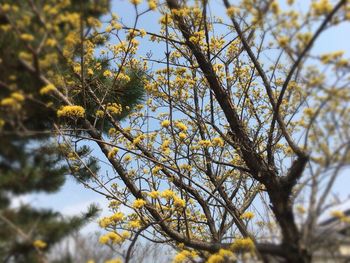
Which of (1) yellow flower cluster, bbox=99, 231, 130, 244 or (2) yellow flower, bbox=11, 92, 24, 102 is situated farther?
(1) yellow flower cluster, bbox=99, 231, 130, 244

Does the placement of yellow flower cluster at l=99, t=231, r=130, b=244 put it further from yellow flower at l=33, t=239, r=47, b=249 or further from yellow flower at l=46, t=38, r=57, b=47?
yellow flower at l=46, t=38, r=57, b=47

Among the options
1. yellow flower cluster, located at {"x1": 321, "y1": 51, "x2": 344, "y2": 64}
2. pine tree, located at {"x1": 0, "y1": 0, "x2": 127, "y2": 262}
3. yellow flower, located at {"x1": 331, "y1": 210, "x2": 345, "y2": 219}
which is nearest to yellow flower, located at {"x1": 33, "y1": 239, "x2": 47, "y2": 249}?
pine tree, located at {"x1": 0, "y1": 0, "x2": 127, "y2": 262}

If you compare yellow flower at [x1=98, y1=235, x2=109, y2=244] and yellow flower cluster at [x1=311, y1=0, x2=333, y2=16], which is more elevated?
yellow flower cluster at [x1=311, y1=0, x2=333, y2=16]

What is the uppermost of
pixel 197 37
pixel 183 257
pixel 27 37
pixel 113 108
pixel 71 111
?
pixel 197 37

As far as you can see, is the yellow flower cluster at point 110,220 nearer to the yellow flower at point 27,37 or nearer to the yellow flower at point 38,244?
the yellow flower at point 38,244

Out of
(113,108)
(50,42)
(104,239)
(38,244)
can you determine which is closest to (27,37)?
(50,42)

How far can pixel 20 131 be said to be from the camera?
241 centimetres

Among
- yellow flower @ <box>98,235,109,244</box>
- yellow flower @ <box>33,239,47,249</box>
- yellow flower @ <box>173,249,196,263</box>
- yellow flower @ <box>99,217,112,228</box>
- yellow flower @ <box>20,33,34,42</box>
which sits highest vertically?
yellow flower @ <box>20,33,34,42</box>

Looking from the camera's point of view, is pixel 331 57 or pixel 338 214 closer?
pixel 338 214

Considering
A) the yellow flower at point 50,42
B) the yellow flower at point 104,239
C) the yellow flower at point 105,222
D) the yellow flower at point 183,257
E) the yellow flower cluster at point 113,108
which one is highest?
the yellow flower cluster at point 113,108

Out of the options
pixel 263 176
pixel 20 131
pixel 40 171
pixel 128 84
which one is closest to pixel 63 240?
pixel 40 171

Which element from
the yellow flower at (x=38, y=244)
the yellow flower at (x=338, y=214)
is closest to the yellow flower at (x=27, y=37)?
the yellow flower at (x=38, y=244)

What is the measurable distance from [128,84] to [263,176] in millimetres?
3300

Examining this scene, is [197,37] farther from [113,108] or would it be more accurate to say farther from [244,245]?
[244,245]
